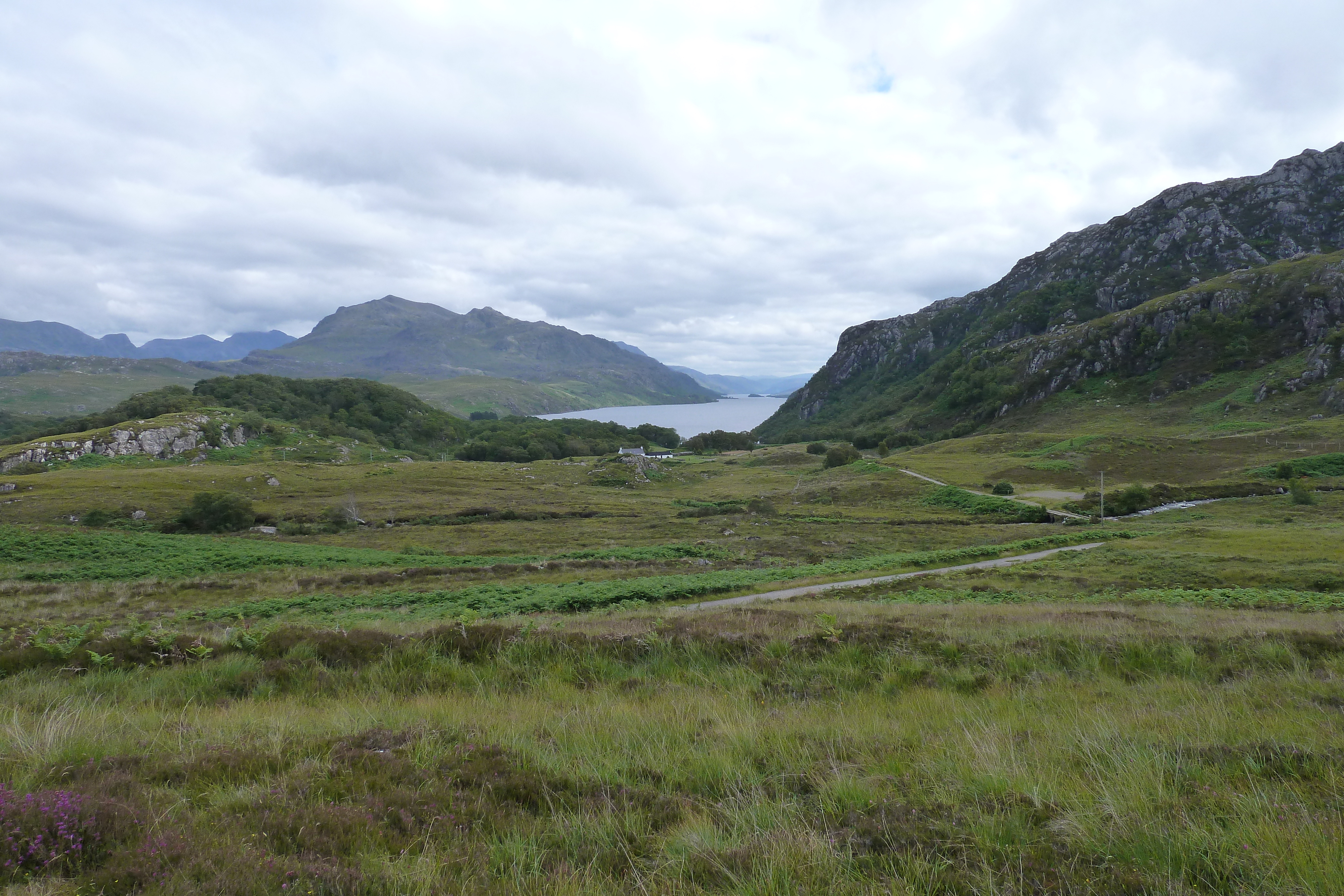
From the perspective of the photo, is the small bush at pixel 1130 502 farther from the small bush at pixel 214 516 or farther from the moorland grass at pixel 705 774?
the small bush at pixel 214 516

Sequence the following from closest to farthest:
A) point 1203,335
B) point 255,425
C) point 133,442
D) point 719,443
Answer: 1. point 133,442
2. point 255,425
3. point 1203,335
4. point 719,443

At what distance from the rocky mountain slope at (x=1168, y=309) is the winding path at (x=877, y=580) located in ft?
347

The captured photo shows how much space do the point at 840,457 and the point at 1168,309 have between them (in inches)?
3749

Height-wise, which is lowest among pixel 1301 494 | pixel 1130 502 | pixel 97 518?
pixel 97 518

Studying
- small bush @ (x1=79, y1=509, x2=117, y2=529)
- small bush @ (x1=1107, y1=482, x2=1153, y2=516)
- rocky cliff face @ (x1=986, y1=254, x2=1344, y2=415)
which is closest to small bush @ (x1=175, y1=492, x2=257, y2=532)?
small bush @ (x1=79, y1=509, x2=117, y2=529)

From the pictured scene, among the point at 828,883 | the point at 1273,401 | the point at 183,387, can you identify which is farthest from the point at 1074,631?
the point at 183,387

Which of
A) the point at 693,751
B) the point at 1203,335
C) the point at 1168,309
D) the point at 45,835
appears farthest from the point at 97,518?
the point at 1168,309

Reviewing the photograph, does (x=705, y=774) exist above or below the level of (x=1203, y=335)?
below

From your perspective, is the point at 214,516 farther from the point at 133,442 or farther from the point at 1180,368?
the point at 1180,368

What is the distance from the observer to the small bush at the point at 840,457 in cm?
9500

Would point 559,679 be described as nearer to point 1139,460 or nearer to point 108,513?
point 108,513

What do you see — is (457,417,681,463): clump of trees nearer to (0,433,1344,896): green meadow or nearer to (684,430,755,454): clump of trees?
(684,430,755,454): clump of trees

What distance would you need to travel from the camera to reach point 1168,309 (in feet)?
433

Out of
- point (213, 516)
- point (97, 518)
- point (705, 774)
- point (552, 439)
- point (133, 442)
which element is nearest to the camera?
point (705, 774)
